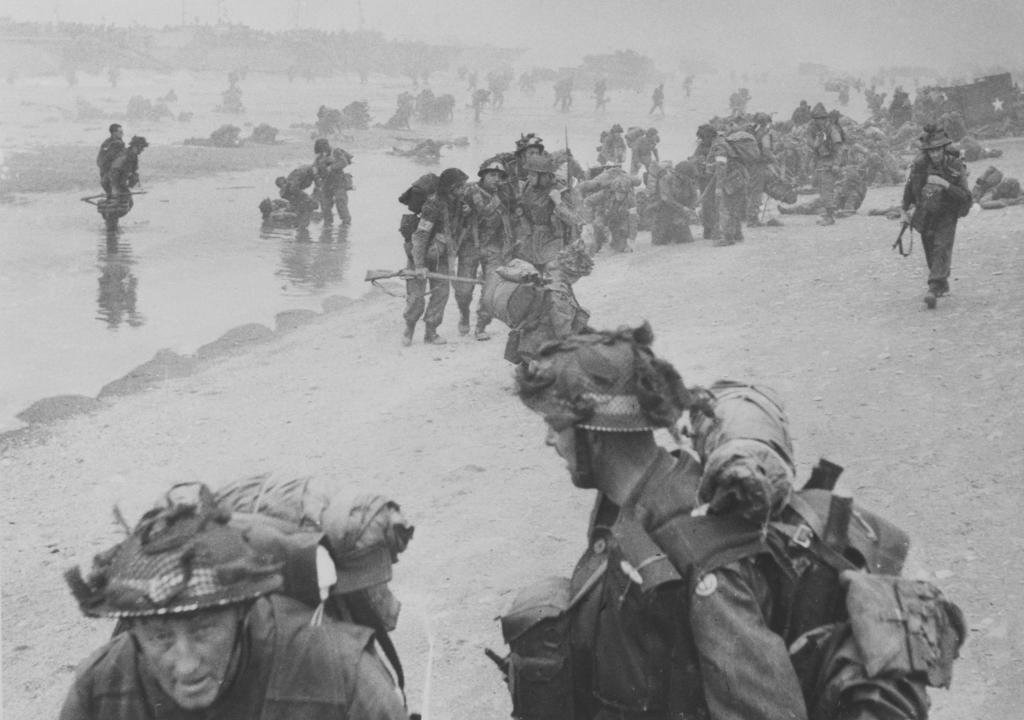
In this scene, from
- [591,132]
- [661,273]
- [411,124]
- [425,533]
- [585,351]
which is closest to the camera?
[585,351]

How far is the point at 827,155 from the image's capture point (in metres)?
16.4

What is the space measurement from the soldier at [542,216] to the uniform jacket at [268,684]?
25.4 feet

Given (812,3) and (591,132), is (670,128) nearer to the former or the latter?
(591,132)

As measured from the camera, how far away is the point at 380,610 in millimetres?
2557

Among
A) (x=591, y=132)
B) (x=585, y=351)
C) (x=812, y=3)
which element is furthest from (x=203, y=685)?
(x=812, y=3)

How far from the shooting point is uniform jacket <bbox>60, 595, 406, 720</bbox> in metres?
2.19

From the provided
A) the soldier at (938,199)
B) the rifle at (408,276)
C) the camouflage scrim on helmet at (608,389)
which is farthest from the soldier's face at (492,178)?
the camouflage scrim on helmet at (608,389)

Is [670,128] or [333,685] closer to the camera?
[333,685]

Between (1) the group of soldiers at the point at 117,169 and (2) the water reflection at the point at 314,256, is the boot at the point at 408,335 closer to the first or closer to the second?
(2) the water reflection at the point at 314,256

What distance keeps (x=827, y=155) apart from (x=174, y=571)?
15669 mm

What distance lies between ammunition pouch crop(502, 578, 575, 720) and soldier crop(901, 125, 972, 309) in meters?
8.55

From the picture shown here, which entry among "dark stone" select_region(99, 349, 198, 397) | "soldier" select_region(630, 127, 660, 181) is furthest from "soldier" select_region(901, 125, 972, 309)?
"soldier" select_region(630, 127, 660, 181)

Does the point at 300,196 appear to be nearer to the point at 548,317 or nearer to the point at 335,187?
the point at 335,187

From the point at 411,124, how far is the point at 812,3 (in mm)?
41662
